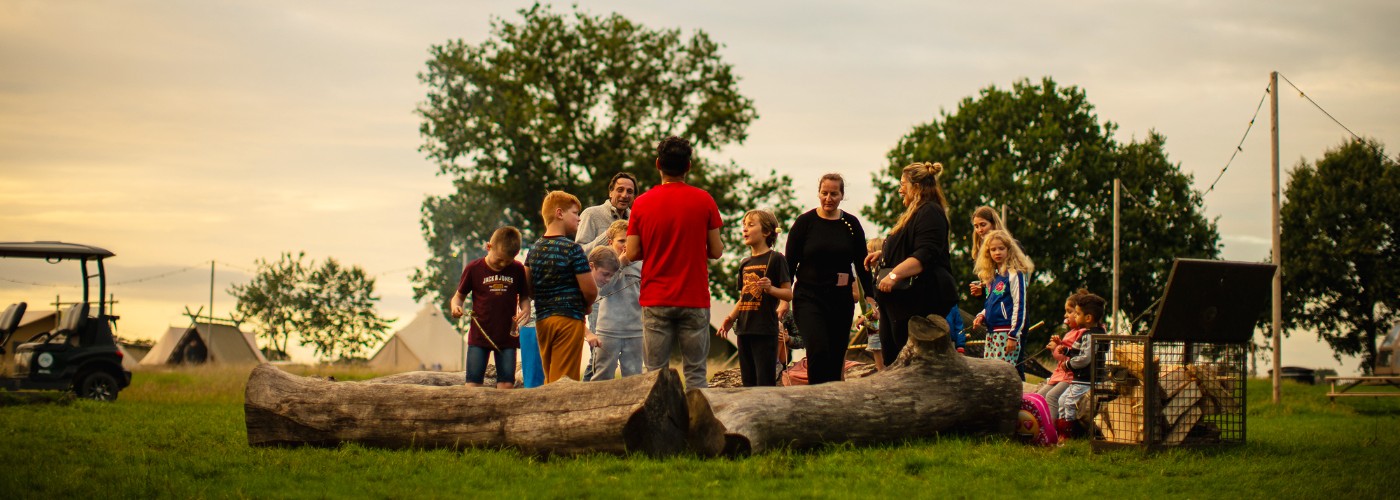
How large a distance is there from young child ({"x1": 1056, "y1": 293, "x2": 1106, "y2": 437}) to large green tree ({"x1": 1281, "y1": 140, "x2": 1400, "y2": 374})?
32846mm

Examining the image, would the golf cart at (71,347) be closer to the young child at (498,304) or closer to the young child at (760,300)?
the young child at (498,304)

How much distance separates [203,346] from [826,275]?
35.1m

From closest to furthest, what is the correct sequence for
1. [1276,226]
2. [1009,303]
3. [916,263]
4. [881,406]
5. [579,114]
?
1. [881,406]
2. [916,263]
3. [1009,303]
4. [1276,226]
5. [579,114]

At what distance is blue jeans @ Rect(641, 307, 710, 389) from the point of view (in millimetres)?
7734

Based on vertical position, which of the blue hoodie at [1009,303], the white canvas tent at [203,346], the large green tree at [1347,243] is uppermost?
the large green tree at [1347,243]

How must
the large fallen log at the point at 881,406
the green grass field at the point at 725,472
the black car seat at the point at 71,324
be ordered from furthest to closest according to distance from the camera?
the black car seat at the point at 71,324
the large fallen log at the point at 881,406
the green grass field at the point at 725,472

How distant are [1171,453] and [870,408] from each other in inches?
74.6

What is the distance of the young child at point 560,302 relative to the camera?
27.7ft

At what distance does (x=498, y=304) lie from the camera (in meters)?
9.12

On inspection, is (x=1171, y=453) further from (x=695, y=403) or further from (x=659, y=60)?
(x=659, y=60)

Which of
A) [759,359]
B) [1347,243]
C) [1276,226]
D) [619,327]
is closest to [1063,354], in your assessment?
[759,359]

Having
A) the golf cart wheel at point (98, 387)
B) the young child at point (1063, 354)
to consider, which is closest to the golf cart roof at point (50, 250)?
the golf cart wheel at point (98, 387)

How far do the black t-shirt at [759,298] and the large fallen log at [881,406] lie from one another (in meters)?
0.92

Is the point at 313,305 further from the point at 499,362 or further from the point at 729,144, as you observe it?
the point at 499,362
